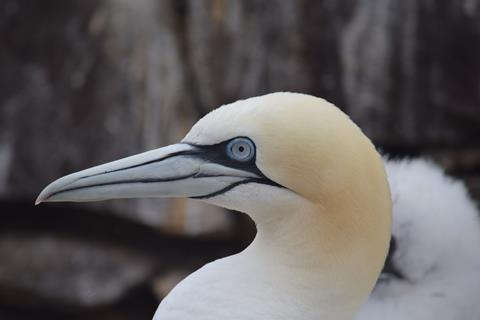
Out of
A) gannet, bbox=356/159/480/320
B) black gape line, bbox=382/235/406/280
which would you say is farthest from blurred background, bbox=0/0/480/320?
black gape line, bbox=382/235/406/280

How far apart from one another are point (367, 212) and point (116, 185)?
53 centimetres

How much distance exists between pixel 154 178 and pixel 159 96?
8.56 feet

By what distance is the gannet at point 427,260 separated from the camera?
106 inches

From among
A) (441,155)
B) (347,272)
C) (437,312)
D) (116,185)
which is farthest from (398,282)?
(441,155)

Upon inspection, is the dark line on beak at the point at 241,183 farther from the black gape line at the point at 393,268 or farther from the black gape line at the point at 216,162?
the black gape line at the point at 393,268

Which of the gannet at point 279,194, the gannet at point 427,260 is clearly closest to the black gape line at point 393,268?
the gannet at point 427,260

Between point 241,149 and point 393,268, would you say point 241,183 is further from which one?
point 393,268

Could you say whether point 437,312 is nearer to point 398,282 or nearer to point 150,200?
point 398,282

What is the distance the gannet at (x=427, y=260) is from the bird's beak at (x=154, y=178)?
2.96ft

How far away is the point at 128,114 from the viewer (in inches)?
178

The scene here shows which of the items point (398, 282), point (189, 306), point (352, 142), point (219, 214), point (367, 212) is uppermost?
point (352, 142)

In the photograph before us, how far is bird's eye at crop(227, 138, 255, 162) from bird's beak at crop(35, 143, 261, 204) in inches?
1.5

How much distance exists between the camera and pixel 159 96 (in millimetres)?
4535

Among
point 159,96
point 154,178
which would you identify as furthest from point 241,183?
point 159,96
